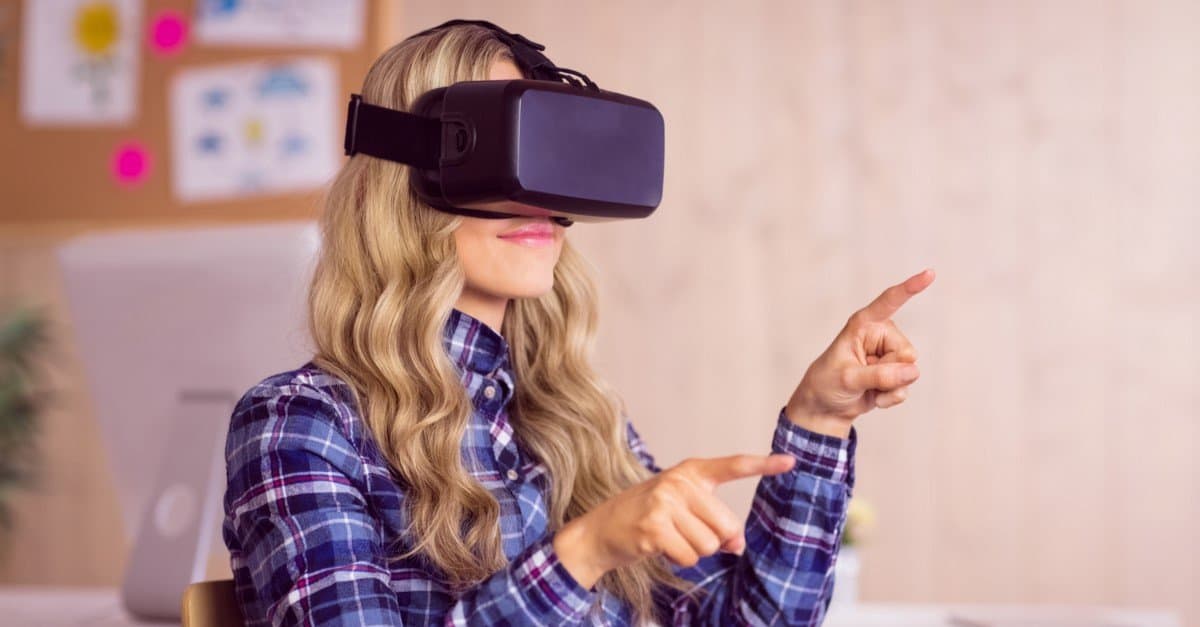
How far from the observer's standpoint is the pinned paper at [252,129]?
311 cm

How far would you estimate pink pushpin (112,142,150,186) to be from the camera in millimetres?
3180

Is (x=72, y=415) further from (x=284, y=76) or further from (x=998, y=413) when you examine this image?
(x=998, y=413)

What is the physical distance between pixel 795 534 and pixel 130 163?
2471 mm

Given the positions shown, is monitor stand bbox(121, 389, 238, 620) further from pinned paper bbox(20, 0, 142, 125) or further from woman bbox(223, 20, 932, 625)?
pinned paper bbox(20, 0, 142, 125)

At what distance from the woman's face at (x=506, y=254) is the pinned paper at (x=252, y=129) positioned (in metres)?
2.04

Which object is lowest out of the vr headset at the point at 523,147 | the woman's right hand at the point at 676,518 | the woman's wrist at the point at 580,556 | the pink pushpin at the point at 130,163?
the woman's wrist at the point at 580,556

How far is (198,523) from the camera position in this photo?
158 centimetres

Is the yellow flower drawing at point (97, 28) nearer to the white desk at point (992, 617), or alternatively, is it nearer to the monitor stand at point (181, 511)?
the monitor stand at point (181, 511)

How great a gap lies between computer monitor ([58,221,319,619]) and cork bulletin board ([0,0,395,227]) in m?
1.57

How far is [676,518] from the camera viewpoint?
0.84m

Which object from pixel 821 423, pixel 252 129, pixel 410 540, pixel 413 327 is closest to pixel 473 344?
pixel 413 327

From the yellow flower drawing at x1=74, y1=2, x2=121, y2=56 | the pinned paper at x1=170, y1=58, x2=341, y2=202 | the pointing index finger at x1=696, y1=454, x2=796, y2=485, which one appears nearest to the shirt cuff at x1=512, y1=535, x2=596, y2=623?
the pointing index finger at x1=696, y1=454, x2=796, y2=485

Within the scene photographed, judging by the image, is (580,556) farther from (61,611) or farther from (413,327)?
(61,611)

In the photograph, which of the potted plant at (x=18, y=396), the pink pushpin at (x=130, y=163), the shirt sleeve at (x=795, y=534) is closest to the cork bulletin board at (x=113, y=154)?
the pink pushpin at (x=130, y=163)
